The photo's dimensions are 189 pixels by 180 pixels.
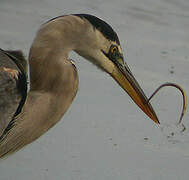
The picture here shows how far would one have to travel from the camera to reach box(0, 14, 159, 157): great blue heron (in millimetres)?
2621

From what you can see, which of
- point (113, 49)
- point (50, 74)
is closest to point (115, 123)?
point (113, 49)

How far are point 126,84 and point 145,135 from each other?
82 cm

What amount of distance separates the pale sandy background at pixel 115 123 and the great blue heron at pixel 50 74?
45 cm

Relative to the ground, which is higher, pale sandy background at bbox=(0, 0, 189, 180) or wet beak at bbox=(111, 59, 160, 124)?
wet beak at bbox=(111, 59, 160, 124)

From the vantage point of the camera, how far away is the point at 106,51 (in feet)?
9.08

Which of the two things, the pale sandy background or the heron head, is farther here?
the pale sandy background

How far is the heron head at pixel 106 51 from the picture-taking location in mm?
2689

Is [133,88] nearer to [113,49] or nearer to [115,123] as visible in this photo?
[113,49]

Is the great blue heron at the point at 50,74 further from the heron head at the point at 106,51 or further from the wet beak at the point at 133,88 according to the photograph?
the wet beak at the point at 133,88

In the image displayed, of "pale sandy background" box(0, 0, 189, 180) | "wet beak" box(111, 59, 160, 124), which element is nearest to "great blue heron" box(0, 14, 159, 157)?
"wet beak" box(111, 59, 160, 124)

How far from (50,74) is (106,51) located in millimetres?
322

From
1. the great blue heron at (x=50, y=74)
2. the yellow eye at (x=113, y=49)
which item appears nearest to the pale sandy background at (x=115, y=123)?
the great blue heron at (x=50, y=74)

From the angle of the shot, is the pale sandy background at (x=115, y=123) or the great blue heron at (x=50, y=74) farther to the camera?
the pale sandy background at (x=115, y=123)

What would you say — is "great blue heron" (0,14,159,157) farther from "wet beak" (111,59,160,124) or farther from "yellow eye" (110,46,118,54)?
"wet beak" (111,59,160,124)
